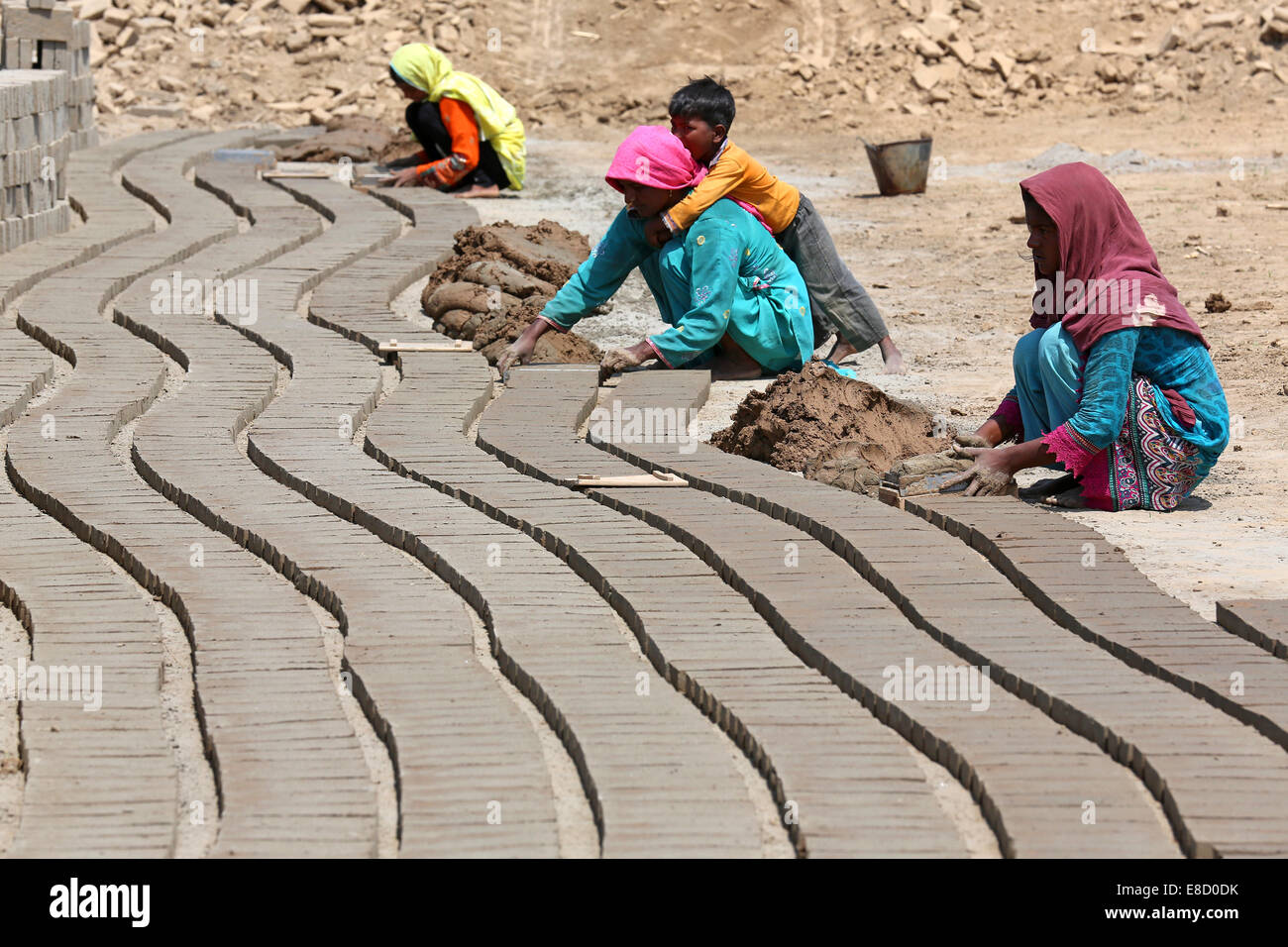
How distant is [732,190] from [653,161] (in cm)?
40

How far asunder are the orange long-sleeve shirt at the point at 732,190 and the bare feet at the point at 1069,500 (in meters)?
2.00

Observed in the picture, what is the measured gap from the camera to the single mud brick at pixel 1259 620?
404 cm

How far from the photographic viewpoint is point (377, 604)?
4.31m

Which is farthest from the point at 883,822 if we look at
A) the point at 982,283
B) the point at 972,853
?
the point at 982,283

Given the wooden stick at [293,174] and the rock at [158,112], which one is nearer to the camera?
the wooden stick at [293,174]

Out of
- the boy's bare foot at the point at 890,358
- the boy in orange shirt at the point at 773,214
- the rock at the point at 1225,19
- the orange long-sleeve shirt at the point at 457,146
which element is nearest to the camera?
the boy in orange shirt at the point at 773,214

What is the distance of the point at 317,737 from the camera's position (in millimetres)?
3549

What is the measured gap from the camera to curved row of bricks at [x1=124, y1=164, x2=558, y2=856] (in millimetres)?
3270

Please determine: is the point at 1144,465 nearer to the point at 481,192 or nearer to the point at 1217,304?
the point at 1217,304

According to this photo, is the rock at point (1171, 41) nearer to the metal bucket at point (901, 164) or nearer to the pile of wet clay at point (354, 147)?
the metal bucket at point (901, 164)

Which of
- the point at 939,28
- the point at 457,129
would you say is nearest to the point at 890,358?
the point at 457,129

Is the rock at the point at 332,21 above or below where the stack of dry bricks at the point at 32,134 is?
above


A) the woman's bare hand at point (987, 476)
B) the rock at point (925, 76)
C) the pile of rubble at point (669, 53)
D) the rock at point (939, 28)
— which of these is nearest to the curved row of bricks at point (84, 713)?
the woman's bare hand at point (987, 476)
